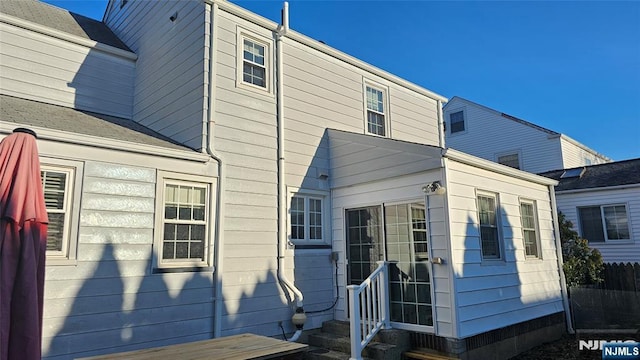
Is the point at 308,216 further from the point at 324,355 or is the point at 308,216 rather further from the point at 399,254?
the point at 324,355

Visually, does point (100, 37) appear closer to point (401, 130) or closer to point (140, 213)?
point (140, 213)

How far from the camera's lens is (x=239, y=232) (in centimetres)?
663

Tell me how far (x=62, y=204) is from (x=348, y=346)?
15.5ft

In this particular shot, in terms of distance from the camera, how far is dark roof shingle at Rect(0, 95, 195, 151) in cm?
546

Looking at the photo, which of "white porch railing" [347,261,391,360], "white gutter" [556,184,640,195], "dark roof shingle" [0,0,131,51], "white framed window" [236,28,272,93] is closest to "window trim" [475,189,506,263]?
"white porch railing" [347,261,391,360]

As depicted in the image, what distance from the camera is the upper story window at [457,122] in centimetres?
2161

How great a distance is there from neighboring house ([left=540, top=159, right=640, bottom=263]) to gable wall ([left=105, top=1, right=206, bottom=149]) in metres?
13.8

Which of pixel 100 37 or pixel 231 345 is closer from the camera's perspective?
pixel 231 345

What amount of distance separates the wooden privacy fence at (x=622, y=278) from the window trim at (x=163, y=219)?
10.3m

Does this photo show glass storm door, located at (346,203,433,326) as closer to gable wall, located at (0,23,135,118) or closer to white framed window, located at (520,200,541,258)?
white framed window, located at (520,200,541,258)

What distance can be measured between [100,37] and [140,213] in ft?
18.9

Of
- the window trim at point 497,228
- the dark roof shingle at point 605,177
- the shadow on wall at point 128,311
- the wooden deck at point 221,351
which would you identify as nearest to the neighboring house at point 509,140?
the dark roof shingle at point 605,177

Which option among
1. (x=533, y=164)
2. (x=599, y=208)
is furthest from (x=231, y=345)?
(x=533, y=164)

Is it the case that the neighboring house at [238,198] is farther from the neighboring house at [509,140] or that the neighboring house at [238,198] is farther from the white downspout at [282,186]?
the neighboring house at [509,140]
